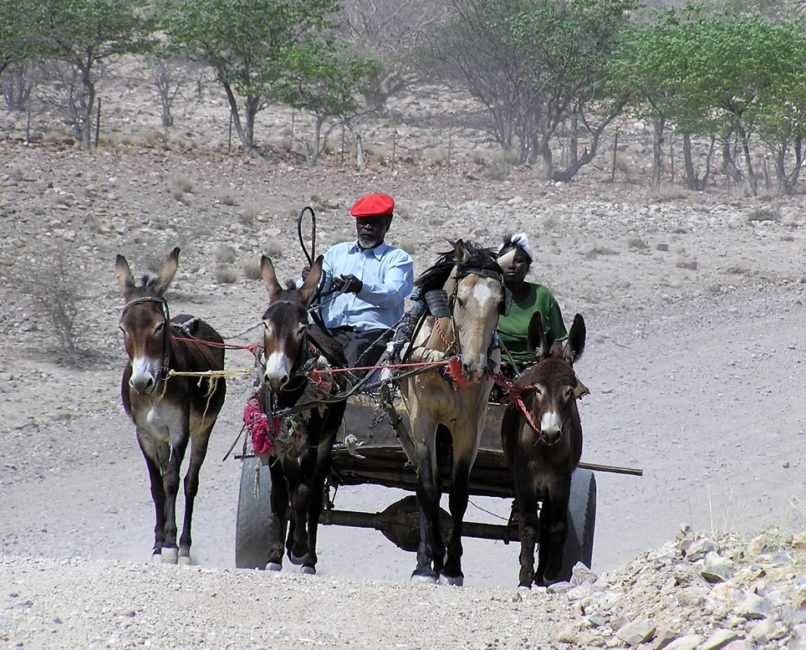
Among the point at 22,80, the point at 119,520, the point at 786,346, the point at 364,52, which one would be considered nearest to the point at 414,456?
the point at 119,520

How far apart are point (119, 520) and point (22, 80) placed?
32862 mm

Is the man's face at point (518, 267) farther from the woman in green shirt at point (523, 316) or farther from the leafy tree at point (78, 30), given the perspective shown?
the leafy tree at point (78, 30)

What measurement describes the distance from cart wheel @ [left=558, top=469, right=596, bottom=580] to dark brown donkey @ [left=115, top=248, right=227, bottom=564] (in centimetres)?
259

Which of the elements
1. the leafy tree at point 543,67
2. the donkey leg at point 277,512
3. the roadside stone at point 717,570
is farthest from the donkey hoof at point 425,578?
the leafy tree at point 543,67

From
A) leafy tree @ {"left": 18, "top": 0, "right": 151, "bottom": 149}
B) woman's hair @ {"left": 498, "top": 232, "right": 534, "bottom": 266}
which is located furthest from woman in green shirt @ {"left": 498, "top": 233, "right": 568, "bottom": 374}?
leafy tree @ {"left": 18, "top": 0, "right": 151, "bottom": 149}

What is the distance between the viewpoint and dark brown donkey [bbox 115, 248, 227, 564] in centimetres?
869

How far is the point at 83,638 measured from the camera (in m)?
6.04

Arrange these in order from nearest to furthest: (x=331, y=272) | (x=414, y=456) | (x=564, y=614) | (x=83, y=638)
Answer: (x=83, y=638)
(x=564, y=614)
(x=414, y=456)
(x=331, y=272)

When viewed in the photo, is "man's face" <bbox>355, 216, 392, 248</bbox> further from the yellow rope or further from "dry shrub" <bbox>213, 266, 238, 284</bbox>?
"dry shrub" <bbox>213, 266, 238, 284</bbox>

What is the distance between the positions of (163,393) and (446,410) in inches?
76.2

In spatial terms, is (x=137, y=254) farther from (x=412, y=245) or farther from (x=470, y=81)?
(x=470, y=81)

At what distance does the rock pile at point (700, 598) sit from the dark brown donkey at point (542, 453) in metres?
1.18

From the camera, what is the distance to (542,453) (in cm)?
855

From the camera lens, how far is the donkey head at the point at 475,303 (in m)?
7.95
